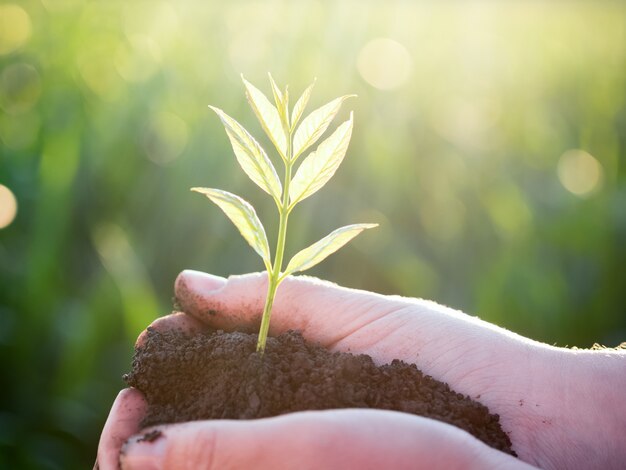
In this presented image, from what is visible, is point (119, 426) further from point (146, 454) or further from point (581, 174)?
point (581, 174)

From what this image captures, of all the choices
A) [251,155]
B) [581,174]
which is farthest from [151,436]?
[581,174]

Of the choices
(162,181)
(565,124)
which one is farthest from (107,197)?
(565,124)

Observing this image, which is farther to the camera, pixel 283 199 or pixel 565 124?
pixel 565 124

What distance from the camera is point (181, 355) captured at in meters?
1.27

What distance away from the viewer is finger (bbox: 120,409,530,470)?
990 millimetres

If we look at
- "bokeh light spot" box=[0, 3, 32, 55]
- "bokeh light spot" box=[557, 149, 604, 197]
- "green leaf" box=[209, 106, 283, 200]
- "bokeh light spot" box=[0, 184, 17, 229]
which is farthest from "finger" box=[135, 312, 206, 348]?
"bokeh light spot" box=[0, 3, 32, 55]

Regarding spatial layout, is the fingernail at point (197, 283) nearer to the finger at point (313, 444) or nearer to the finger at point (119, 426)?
the finger at point (119, 426)

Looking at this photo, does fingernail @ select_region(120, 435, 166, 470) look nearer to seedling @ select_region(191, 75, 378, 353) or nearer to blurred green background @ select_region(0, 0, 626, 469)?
seedling @ select_region(191, 75, 378, 353)

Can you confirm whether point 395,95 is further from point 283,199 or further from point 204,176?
point 283,199

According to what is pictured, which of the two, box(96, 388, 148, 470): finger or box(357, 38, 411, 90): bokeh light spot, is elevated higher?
box(357, 38, 411, 90): bokeh light spot

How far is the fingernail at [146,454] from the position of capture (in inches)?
40.1

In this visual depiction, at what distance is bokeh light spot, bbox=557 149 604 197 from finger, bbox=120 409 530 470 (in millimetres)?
2477

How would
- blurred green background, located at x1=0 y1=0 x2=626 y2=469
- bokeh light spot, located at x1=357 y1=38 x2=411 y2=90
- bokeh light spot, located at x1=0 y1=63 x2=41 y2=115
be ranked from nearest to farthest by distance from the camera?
blurred green background, located at x1=0 y1=0 x2=626 y2=469 → bokeh light spot, located at x1=0 y1=63 x2=41 y2=115 → bokeh light spot, located at x1=357 y1=38 x2=411 y2=90

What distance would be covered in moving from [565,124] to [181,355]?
3806 mm
